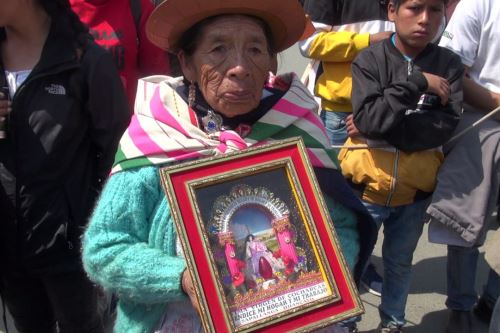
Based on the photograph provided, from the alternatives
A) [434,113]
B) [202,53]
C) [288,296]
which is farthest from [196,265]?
[434,113]

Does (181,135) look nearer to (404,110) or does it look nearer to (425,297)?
(404,110)

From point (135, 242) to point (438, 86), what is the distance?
1635mm

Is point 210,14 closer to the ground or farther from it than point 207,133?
farther from it

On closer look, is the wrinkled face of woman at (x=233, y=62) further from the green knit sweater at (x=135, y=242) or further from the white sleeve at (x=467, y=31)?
the white sleeve at (x=467, y=31)

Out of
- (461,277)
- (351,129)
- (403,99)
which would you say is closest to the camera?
(403,99)

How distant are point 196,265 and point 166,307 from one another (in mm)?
458

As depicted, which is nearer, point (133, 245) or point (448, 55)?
point (133, 245)

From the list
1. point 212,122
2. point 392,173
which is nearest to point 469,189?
point 392,173

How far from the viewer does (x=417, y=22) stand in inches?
106

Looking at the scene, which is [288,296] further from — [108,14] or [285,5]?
[108,14]

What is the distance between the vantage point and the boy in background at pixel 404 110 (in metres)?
2.63

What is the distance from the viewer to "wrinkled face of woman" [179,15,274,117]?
162 cm

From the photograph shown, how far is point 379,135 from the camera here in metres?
2.71

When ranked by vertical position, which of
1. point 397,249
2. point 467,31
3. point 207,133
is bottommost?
point 397,249
